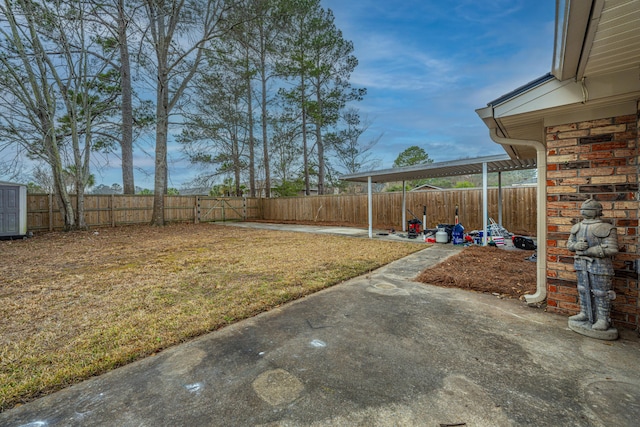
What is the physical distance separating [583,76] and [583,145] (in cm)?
66

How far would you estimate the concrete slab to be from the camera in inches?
54.1

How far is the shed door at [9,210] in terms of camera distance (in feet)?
26.3

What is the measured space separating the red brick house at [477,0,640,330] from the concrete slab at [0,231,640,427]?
439 mm

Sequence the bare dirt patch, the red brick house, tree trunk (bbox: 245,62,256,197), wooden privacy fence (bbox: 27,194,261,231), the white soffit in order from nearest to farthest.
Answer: the white soffit < the red brick house < the bare dirt patch < wooden privacy fence (bbox: 27,194,261,231) < tree trunk (bbox: 245,62,256,197)

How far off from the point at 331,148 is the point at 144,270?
1306 centimetres

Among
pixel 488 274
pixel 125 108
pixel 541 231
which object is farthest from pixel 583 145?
pixel 125 108

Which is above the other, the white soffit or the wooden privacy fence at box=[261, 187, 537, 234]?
the white soffit

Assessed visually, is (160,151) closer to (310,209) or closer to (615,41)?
(310,209)

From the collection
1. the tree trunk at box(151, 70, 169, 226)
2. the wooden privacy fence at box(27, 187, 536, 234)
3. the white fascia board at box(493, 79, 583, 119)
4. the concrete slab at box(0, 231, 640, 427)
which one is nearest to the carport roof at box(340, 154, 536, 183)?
Result: the wooden privacy fence at box(27, 187, 536, 234)

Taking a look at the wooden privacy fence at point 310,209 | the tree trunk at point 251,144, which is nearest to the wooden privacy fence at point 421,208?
the wooden privacy fence at point 310,209

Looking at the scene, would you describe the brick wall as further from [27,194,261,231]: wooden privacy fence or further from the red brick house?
[27,194,261,231]: wooden privacy fence

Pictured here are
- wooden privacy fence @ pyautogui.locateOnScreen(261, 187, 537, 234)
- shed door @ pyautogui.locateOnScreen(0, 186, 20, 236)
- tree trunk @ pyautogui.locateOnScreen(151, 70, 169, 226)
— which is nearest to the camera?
shed door @ pyautogui.locateOnScreen(0, 186, 20, 236)

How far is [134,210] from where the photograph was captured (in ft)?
42.2

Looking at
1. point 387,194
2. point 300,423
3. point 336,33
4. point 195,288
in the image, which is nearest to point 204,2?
point 336,33
